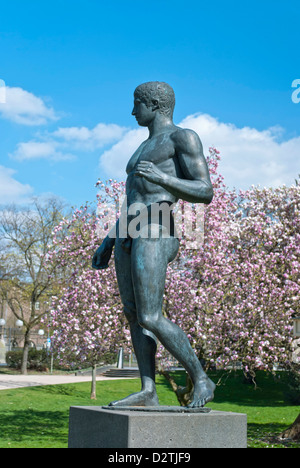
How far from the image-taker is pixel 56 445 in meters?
11.6

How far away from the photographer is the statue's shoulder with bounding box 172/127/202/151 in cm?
458

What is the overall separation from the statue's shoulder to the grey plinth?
2.17 metres

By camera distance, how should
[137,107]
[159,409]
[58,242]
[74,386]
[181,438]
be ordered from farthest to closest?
1. [74,386]
2. [58,242]
3. [137,107]
4. [159,409]
5. [181,438]

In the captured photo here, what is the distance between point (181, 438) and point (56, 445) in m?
8.65

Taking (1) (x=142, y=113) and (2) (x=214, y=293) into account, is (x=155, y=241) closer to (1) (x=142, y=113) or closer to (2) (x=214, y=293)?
(1) (x=142, y=113)

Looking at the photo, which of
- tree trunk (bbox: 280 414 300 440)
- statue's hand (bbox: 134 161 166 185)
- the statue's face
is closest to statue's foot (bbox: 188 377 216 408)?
statue's hand (bbox: 134 161 166 185)

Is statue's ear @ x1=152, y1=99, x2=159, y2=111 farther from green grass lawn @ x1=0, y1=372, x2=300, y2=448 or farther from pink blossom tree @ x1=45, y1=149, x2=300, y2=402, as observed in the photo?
green grass lawn @ x1=0, y1=372, x2=300, y2=448

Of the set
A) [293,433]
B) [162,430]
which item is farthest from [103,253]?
[293,433]

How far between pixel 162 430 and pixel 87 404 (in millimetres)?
16814

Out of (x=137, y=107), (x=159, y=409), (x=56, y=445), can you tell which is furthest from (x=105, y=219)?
(x=159, y=409)

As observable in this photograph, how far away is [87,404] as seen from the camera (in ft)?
64.6

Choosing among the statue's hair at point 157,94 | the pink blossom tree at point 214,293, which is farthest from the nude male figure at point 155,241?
the pink blossom tree at point 214,293

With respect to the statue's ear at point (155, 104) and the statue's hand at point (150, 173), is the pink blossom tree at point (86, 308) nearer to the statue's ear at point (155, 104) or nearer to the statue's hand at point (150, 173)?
the statue's ear at point (155, 104)

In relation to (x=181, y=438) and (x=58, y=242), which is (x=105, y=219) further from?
(x=181, y=438)
